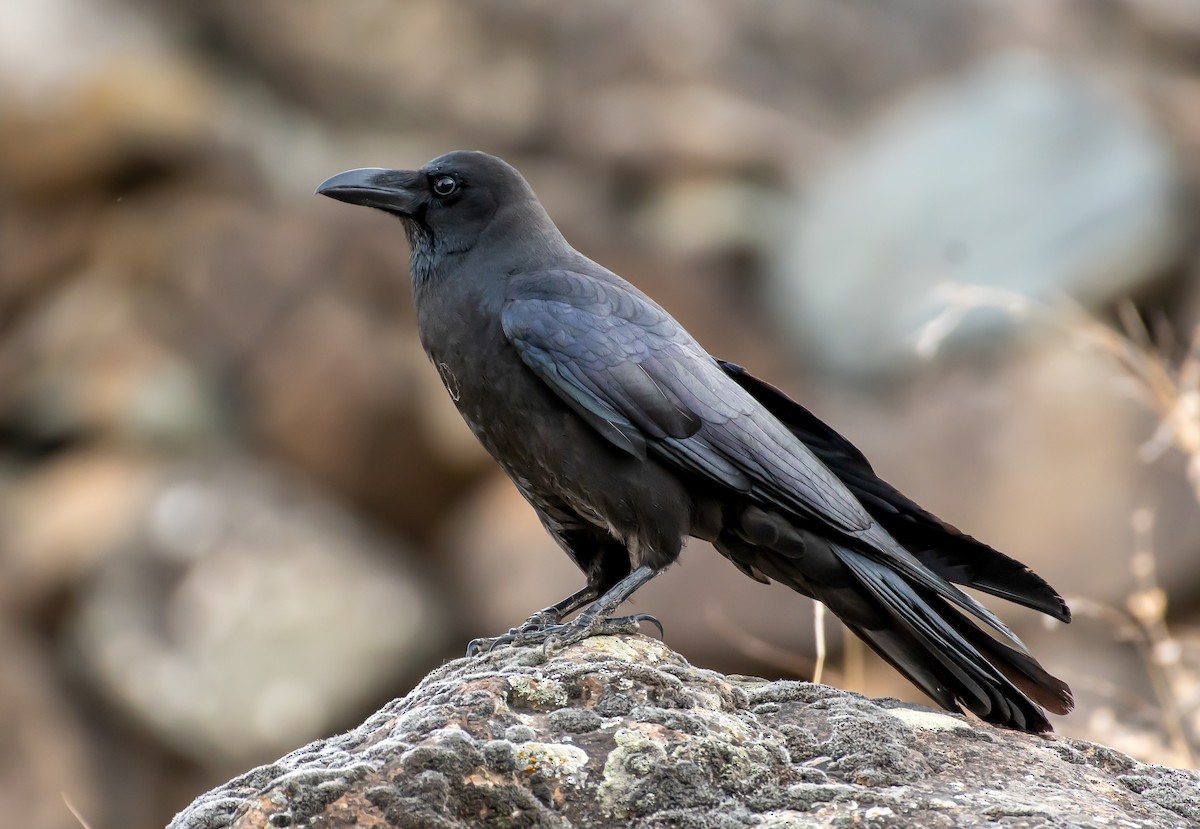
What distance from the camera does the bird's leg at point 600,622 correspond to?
3346mm

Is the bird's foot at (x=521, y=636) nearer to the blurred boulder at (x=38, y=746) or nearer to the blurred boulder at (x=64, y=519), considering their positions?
the blurred boulder at (x=38, y=746)

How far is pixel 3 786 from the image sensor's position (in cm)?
969

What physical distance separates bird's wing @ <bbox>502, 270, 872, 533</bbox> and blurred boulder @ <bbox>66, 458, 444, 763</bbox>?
7027mm

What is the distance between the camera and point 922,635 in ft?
12.0

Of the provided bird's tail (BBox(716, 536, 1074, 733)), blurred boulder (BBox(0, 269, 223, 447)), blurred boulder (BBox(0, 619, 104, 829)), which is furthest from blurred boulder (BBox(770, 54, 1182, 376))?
blurred boulder (BBox(0, 619, 104, 829))

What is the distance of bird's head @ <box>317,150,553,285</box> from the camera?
424 centimetres

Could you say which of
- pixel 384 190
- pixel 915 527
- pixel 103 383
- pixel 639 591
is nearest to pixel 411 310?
pixel 103 383

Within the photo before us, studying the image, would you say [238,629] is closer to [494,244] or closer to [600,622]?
[494,244]

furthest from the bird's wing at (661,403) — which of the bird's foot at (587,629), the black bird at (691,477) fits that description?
the bird's foot at (587,629)

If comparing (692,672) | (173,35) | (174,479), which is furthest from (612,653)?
(173,35)

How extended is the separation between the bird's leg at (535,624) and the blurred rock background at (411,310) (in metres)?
4.81

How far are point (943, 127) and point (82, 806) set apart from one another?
8.42 meters

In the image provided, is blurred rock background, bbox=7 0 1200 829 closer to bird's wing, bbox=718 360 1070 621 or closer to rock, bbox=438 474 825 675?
rock, bbox=438 474 825 675

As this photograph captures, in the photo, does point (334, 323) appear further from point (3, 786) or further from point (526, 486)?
point (526, 486)
